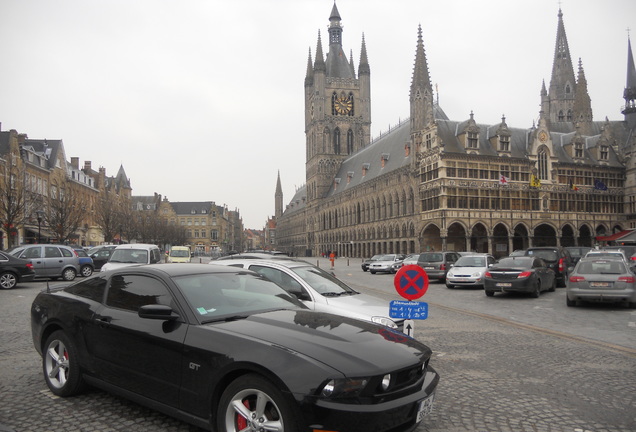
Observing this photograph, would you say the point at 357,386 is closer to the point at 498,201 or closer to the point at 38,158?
the point at 498,201

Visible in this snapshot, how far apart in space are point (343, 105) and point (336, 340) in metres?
92.4

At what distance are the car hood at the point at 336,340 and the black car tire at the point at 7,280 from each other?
56.0 feet

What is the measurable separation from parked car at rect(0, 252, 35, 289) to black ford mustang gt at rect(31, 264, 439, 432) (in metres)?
14.5

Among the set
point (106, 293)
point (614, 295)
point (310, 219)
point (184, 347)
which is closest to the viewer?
point (184, 347)

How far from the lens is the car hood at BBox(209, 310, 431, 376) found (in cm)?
350

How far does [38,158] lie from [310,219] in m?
56.5

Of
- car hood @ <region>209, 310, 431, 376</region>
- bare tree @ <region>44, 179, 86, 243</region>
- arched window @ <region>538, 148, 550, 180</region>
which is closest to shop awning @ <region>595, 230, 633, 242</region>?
arched window @ <region>538, 148, 550, 180</region>

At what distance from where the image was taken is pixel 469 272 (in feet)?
66.0

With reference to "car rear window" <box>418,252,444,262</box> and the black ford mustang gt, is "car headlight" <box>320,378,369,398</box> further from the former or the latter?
"car rear window" <box>418,252,444,262</box>

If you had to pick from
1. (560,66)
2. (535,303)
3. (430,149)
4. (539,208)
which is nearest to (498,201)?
(539,208)

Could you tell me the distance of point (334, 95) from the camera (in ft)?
305

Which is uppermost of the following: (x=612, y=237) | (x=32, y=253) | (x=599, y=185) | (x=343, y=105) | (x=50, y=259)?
(x=343, y=105)

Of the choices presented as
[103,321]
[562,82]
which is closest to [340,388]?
[103,321]

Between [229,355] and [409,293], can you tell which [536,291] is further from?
[229,355]
